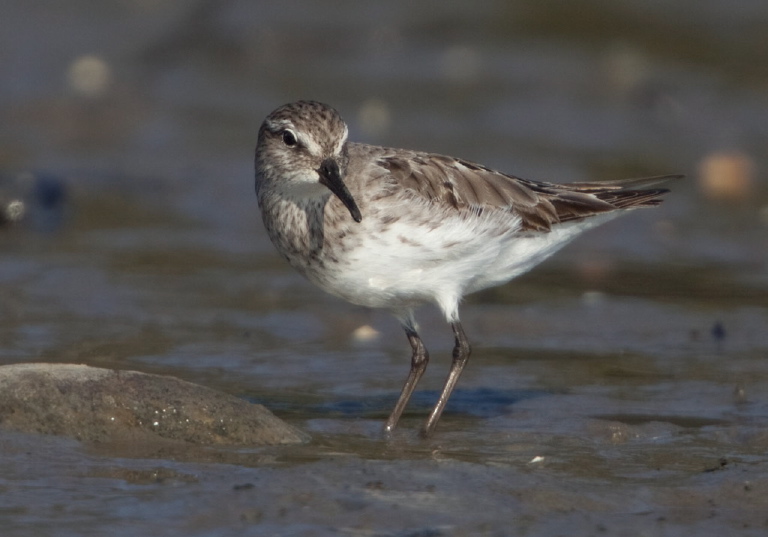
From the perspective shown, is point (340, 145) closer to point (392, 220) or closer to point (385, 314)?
point (392, 220)

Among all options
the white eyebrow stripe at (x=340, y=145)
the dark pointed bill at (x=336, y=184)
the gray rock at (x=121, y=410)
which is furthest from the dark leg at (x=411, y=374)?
the white eyebrow stripe at (x=340, y=145)

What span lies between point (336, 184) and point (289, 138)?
48 centimetres

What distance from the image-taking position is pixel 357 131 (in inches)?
574

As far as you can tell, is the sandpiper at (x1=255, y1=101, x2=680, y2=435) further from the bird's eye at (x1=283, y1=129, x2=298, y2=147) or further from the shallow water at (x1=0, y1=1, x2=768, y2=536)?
the shallow water at (x1=0, y1=1, x2=768, y2=536)

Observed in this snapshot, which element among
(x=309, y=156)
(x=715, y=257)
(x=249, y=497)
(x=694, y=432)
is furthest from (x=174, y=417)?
(x=715, y=257)

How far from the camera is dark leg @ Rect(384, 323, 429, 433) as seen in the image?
293 inches

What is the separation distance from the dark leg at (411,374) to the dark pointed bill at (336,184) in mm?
1155

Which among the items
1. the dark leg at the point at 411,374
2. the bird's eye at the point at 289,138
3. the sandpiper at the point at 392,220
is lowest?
the dark leg at the point at 411,374

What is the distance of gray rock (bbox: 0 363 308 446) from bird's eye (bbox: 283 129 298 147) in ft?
4.83

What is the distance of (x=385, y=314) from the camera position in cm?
995

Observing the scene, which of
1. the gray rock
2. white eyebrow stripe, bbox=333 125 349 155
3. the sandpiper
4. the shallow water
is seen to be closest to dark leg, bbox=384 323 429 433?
the sandpiper

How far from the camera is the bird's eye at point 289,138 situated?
7.22m

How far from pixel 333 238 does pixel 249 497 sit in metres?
2.00

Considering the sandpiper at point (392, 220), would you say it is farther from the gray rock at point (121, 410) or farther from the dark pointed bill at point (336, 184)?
the gray rock at point (121, 410)
